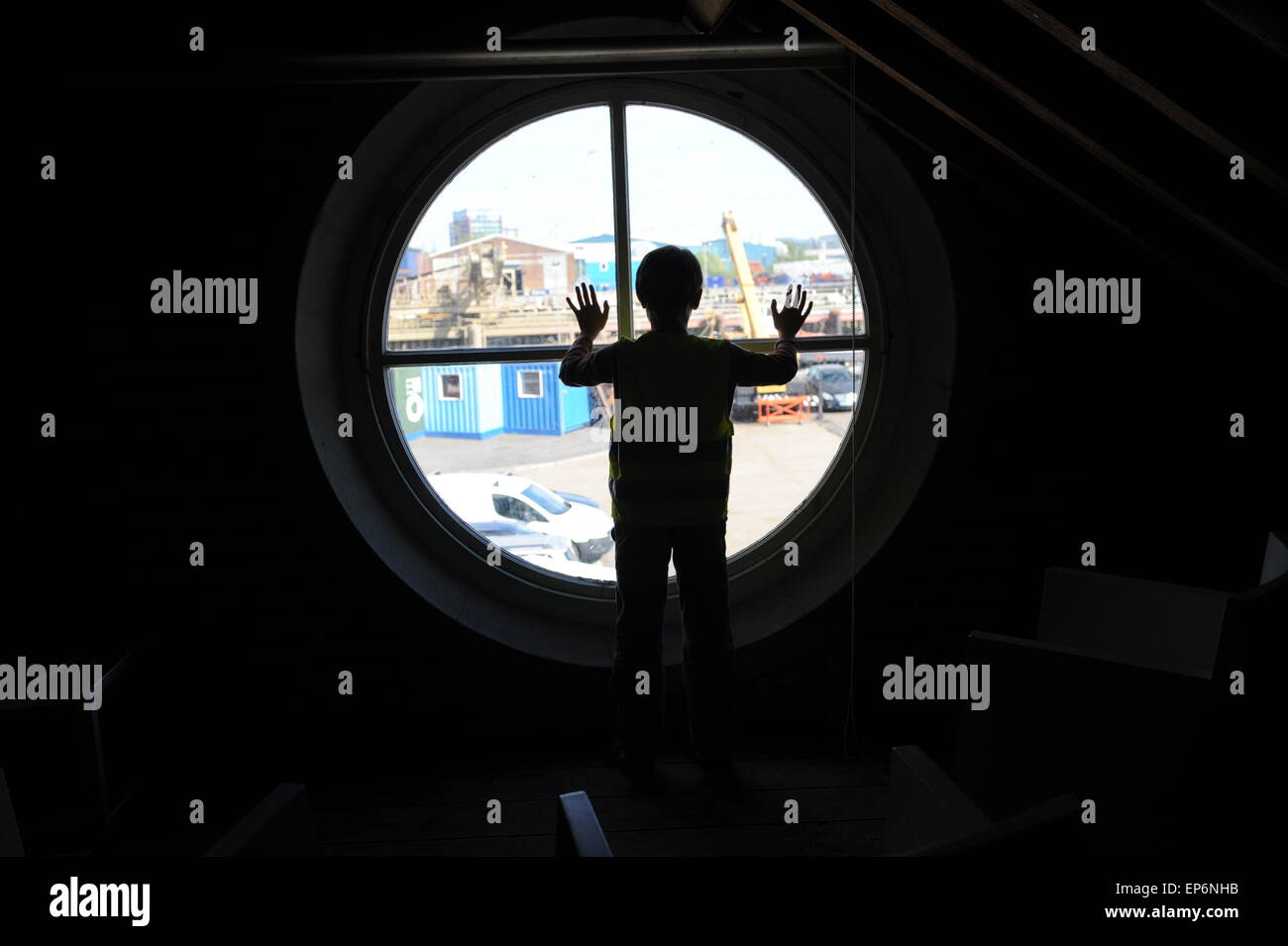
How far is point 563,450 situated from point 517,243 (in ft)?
2.23

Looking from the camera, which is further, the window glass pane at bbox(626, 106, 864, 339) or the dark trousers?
the window glass pane at bbox(626, 106, 864, 339)

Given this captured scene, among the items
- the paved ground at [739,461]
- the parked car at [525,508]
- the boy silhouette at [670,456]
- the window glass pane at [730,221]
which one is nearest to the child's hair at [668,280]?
the boy silhouette at [670,456]

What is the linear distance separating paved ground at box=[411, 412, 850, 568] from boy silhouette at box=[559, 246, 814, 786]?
55 centimetres

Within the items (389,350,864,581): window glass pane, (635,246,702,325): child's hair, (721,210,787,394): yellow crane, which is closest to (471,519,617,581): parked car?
(389,350,864,581): window glass pane

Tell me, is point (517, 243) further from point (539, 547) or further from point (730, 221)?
point (539, 547)

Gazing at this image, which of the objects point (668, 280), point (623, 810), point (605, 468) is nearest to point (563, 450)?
point (605, 468)

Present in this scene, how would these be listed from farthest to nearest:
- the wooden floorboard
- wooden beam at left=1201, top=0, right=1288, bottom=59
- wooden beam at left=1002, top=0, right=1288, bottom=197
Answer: the wooden floorboard, wooden beam at left=1002, top=0, right=1288, bottom=197, wooden beam at left=1201, top=0, right=1288, bottom=59

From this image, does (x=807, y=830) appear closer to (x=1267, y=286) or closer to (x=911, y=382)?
(x=911, y=382)

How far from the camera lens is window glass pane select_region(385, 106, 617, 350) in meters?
3.11

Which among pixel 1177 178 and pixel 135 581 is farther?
pixel 135 581

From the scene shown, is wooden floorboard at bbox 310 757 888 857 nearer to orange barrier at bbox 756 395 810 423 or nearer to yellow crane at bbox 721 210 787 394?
orange barrier at bbox 756 395 810 423
